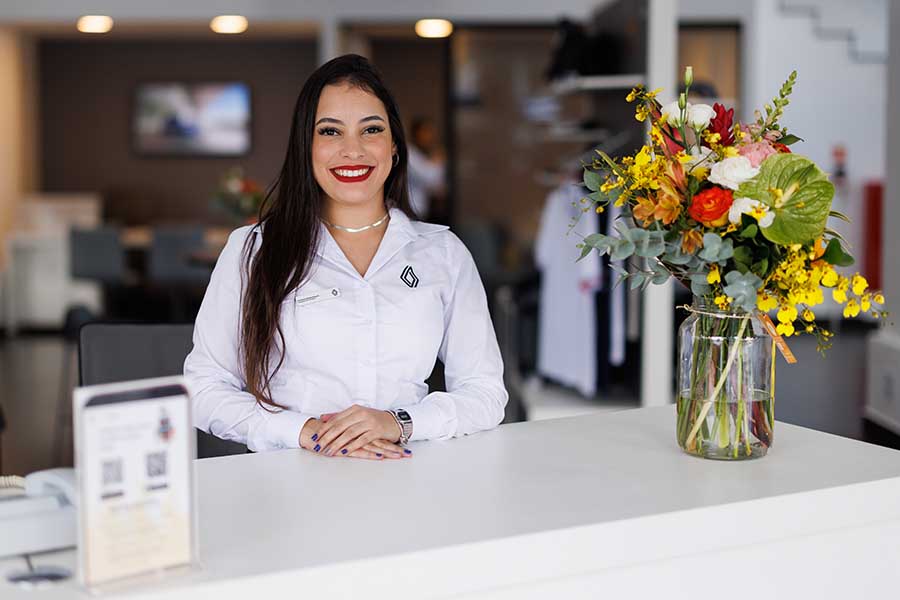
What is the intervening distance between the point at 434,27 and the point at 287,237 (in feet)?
21.8

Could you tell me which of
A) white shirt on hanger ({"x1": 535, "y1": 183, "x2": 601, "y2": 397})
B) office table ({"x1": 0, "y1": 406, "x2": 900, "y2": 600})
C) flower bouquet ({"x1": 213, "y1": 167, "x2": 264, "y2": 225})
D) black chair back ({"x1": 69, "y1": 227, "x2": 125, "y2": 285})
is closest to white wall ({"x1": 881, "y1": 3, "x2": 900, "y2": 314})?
white shirt on hanger ({"x1": 535, "y1": 183, "x2": 601, "y2": 397})

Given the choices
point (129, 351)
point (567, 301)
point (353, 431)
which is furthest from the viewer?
point (567, 301)

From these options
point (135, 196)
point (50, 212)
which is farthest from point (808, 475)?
point (135, 196)

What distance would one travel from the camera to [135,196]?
40.2 feet

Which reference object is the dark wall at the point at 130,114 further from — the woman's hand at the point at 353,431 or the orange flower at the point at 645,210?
the orange flower at the point at 645,210

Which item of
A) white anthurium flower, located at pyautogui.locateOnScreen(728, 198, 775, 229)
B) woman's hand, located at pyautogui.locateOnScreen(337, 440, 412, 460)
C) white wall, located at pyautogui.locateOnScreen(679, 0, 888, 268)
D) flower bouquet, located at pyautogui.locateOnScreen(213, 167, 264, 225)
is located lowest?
woman's hand, located at pyautogui.locateOnScreen(337, 440, 412, 460)

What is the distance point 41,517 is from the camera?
53.6 inches

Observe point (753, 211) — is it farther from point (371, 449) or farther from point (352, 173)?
point (352, 173)

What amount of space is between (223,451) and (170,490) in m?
1.19

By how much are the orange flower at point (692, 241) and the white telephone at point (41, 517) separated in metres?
0.98

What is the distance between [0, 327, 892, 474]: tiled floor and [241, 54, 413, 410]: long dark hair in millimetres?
3004

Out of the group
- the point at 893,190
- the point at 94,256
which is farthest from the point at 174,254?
the point at 893,190

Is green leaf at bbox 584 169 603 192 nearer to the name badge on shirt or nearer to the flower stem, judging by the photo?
the flower stem

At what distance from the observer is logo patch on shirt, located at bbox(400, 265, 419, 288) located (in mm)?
2375
